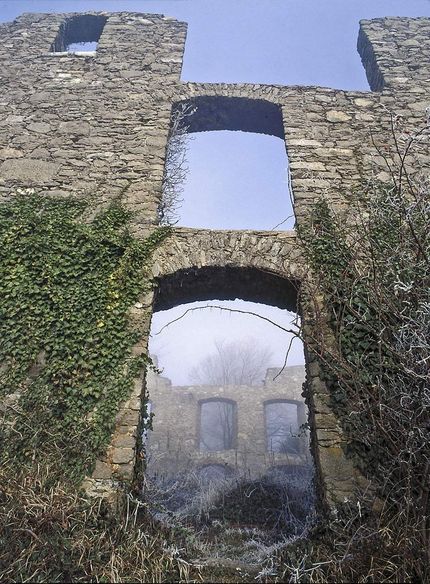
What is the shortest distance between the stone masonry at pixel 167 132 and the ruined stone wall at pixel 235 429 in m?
→ 9.73

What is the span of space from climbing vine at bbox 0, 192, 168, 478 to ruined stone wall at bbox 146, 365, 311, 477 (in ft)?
34.9

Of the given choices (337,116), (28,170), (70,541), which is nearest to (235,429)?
(337,116)

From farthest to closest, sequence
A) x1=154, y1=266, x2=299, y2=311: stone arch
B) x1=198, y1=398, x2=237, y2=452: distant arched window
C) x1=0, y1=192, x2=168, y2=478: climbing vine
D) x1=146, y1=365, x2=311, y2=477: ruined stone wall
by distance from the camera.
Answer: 1. x1=198, y1=398, x2=237, y2=452: distant arched window
2. x1=146, y1=365, x2=311, y2=477: ruined stone wall
3. x1=154, y1=266, x2=299, y2=311: stone arch
4. x1=0, y1=192, x2=168, y2=478: climbing vine

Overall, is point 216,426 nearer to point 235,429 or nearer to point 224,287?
point 235,429

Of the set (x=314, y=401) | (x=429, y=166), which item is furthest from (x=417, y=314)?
(x=429, y=166)

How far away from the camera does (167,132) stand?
582 cm

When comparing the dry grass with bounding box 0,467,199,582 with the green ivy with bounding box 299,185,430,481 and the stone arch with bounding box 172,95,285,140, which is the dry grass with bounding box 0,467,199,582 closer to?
the green ivy with bounding box 299,185,430,481

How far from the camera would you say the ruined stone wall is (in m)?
14.6

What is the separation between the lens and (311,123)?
237 inches

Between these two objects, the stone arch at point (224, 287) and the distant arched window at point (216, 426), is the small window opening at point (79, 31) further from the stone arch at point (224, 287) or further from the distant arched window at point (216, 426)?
the distant arched window at point (216, 426)

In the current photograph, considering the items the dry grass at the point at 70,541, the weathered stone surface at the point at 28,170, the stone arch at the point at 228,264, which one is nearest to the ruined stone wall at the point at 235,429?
the stone arch at the point at 228,264

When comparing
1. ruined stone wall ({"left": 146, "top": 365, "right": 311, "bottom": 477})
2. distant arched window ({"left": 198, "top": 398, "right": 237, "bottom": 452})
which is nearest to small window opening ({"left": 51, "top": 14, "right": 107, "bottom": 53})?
ruined stone wall ({"left": 146, "top": 365, "right": 311, "bottom": 477})

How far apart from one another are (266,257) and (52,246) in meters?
2.23

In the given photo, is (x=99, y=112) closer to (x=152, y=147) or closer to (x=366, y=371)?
(x=152, y=147)
